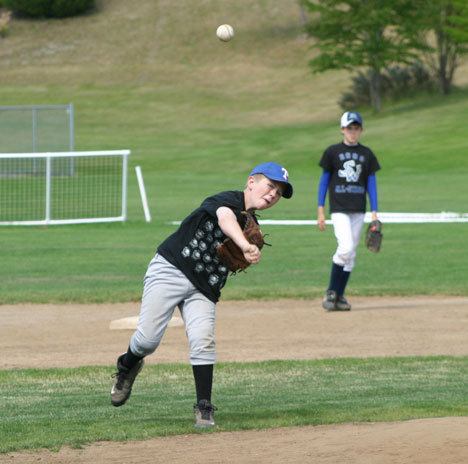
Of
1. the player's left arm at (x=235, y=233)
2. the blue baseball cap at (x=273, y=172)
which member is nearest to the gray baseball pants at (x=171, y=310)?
the player's left arm at (x=235, y=233)

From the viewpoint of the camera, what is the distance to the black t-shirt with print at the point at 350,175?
14.0 meters

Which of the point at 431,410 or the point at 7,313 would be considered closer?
the point at 431,410

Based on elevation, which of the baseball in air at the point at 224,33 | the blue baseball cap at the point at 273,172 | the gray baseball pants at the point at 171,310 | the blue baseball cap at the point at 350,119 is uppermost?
the baseball in air at the point at 224,33

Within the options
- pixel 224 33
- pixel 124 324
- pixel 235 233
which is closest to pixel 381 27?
pixel 224 33

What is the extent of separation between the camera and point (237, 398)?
916 centimetres

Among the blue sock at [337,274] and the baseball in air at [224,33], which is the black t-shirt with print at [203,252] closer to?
the blue sock at [337,274]

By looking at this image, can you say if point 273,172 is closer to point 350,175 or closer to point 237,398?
point 237,398

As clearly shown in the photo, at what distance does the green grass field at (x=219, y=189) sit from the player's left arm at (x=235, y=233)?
3.74 ft

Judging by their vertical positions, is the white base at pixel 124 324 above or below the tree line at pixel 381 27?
below

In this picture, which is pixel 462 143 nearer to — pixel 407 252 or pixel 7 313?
pixel 407 252

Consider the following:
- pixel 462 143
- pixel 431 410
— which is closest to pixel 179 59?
pixel 462 143

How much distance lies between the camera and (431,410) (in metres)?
8.24

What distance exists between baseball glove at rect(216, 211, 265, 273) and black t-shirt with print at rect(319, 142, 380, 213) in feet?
21.2

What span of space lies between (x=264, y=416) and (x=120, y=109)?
5714cm
